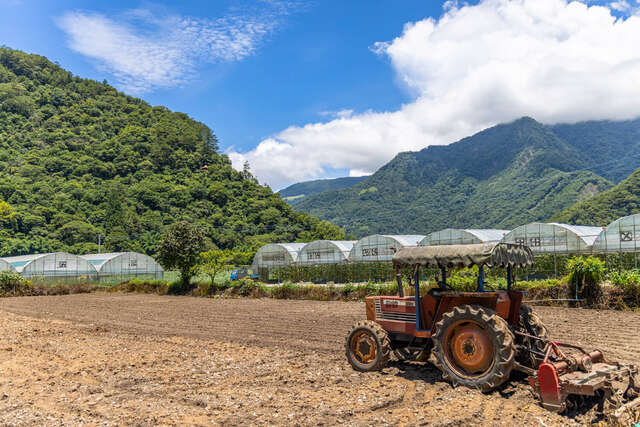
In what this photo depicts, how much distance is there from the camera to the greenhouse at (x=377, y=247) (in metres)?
40.5

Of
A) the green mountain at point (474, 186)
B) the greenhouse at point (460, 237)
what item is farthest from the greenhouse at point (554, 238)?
the green mountain at point (474, 186)

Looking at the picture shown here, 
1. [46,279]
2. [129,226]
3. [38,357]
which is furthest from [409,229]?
[38,357]

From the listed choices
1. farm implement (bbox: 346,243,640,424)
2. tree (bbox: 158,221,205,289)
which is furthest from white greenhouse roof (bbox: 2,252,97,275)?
farm implement (bbox: 346,243,640,424)

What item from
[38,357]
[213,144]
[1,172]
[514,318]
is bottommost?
[38,357]

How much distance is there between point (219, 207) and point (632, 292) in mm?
71278

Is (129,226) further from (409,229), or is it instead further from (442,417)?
(442,417)

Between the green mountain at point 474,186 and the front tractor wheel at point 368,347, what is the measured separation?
3066 inches

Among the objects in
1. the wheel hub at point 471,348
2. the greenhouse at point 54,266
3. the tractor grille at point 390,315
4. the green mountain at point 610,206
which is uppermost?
the green mountain at point 610,206

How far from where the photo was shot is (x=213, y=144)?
109m

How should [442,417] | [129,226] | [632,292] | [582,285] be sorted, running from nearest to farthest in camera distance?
[442,417]
[632,292]
[582,285]
[129,226]

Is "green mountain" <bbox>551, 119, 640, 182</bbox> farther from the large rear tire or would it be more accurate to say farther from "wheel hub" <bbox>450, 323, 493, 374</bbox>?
"wheel hub" <bbox>450, 323, 493, 374</bbox>

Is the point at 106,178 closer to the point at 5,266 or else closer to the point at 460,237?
the point at 5,266

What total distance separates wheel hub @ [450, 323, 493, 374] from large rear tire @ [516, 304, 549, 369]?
72 centimetres

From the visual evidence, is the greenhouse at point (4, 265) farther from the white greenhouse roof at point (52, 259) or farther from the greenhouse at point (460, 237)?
the greenhouse at point (460, 237)
